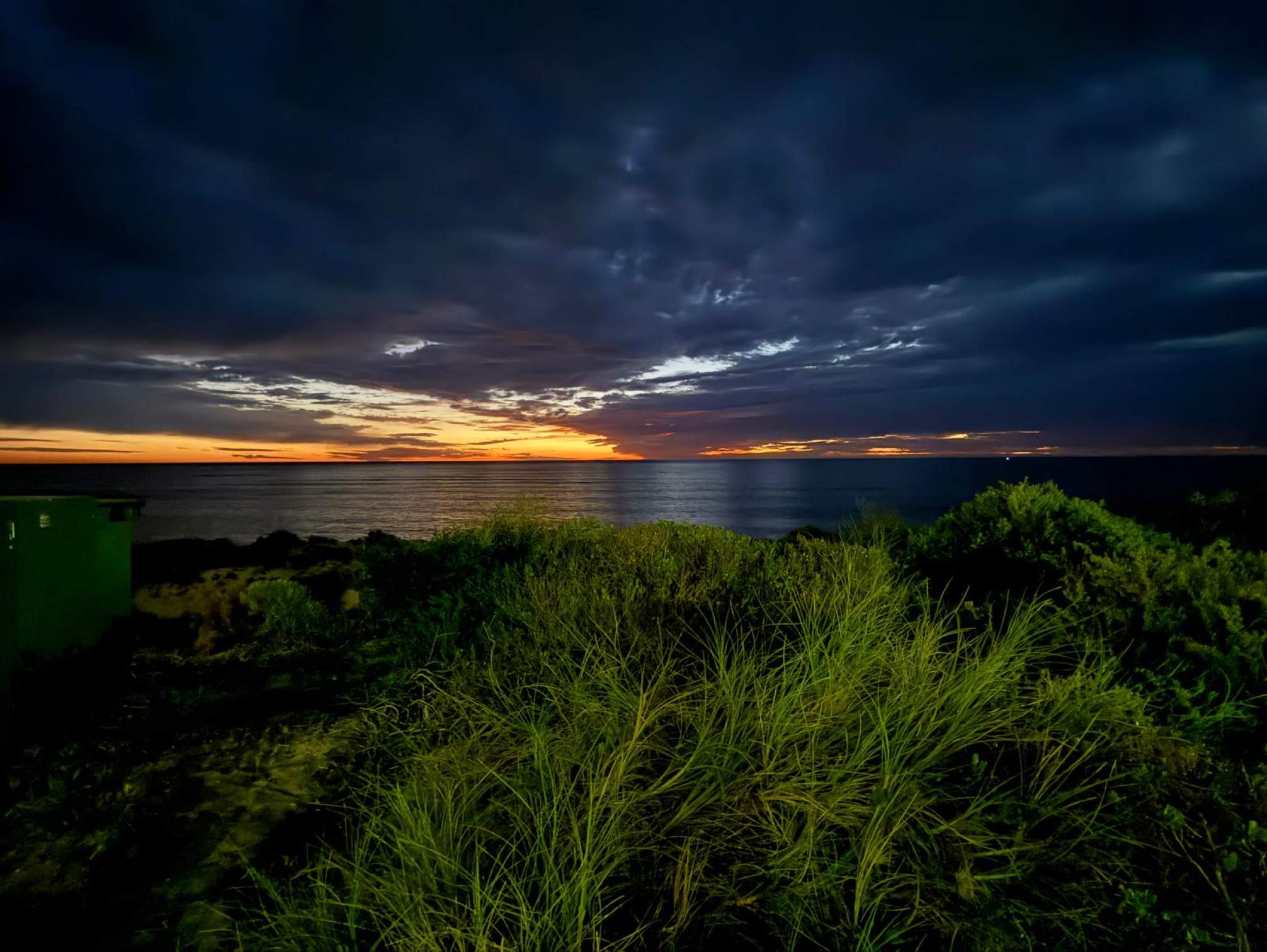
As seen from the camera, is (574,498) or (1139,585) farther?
(574,498)

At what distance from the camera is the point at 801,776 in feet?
8.93

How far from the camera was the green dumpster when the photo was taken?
15.2 ft

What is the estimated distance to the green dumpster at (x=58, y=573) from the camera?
15.2 ft

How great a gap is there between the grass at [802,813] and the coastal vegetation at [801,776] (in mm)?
18

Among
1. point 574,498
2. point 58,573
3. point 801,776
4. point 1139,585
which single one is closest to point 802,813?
point 801,776

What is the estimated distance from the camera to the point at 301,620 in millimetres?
7539

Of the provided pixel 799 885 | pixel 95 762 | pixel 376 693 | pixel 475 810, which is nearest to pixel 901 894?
pixel 799 885

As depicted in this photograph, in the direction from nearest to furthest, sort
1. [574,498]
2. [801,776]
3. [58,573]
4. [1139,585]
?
[801,776] → [1139,585] → [58,573] → [574,498]

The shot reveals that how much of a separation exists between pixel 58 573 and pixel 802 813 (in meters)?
5.81

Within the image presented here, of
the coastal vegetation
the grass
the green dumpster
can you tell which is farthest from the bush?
the green dumpster

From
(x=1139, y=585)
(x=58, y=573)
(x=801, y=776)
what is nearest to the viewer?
(x=801, y=776)

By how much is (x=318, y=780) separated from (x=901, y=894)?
124 inches

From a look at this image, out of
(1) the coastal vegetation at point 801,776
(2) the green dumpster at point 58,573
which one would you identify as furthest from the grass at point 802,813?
(2) the green dumpster at point 58,573

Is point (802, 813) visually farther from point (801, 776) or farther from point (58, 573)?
point (58, 573)
